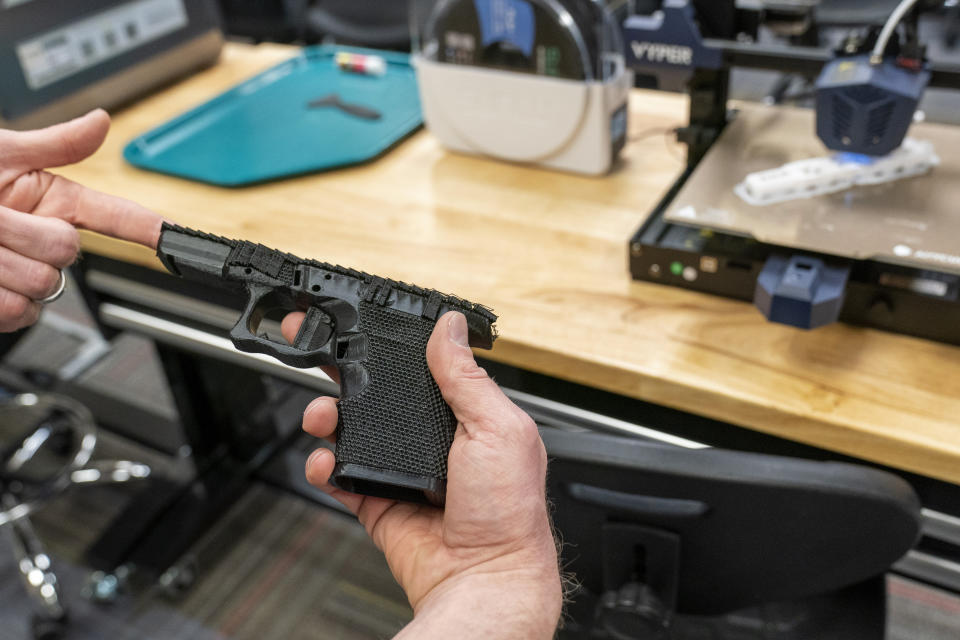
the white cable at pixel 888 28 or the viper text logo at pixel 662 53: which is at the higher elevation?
the white cable at pixel 888 28

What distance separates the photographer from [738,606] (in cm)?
80

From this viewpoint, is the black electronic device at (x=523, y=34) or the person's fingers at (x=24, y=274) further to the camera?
the black electronic device at (x=523, y=34)

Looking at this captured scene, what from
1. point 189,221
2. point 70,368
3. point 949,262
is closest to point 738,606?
point 949,262

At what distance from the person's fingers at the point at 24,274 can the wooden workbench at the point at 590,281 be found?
0.39 metres

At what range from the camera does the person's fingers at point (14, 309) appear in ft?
2.24

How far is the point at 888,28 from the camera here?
80cm

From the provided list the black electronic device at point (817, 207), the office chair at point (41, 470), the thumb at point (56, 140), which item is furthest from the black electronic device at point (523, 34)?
the office chair at point (41, 470)

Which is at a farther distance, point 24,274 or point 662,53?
point 662,53

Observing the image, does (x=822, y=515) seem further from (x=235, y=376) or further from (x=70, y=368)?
(x=70, y=368)

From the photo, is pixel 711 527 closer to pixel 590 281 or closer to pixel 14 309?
pixel 590 281

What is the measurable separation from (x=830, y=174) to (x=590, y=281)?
11.3 inches

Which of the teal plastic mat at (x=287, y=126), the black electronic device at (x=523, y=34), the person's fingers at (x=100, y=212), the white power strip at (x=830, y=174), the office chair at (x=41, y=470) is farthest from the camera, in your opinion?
the office chair at (x=41, y=470)

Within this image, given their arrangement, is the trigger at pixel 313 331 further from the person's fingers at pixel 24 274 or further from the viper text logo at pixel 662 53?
the viper text logo at pixel 662 53

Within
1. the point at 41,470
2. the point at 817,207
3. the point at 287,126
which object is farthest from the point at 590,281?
the point at 41,470
